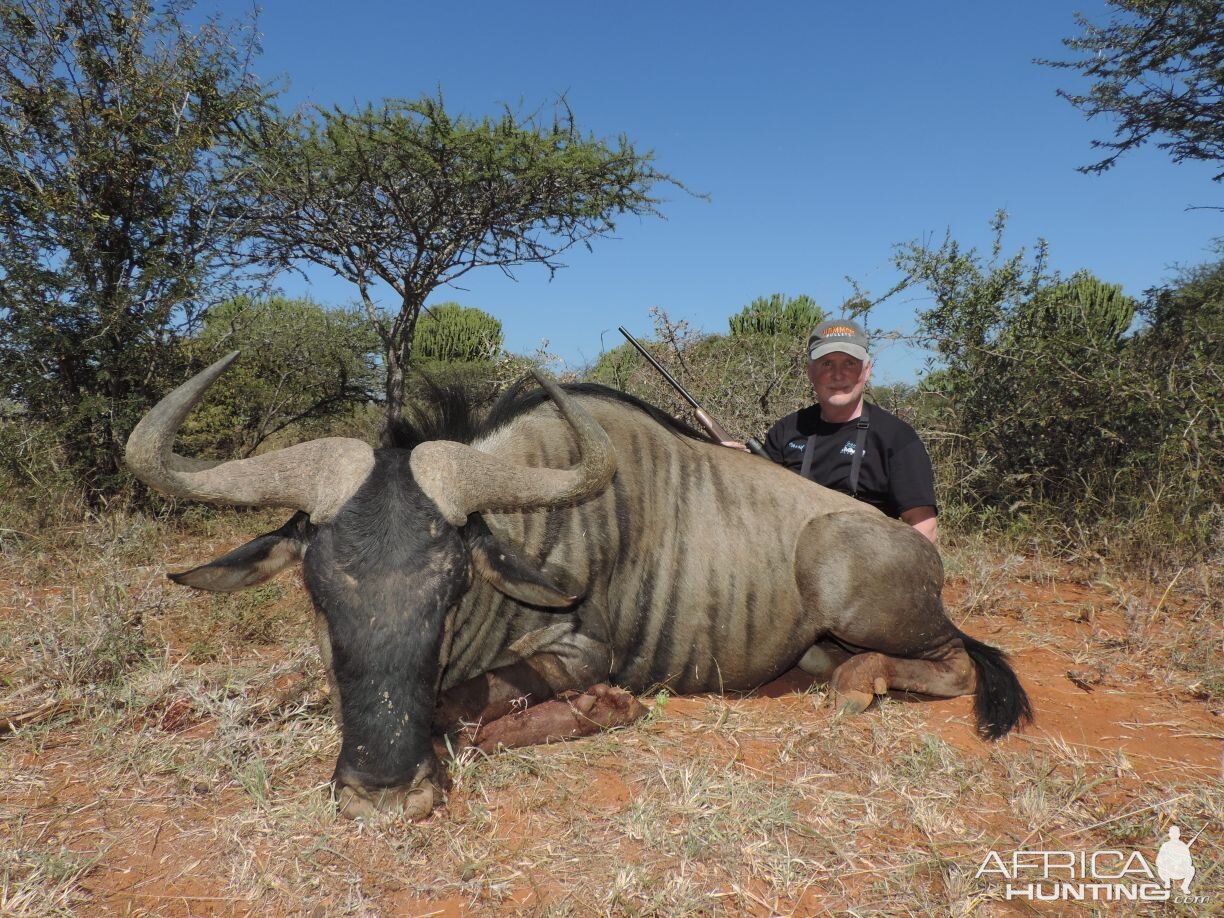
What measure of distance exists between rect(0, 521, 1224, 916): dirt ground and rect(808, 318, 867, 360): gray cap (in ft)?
5.36

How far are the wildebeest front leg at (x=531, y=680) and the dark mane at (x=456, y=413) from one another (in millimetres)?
914

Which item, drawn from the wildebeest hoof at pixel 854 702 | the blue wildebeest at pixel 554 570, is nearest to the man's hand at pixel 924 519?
the blue wildebeest at pixel 554 570

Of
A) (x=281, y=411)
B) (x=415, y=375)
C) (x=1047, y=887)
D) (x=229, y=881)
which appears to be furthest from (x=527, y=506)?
(x=281, y=411)

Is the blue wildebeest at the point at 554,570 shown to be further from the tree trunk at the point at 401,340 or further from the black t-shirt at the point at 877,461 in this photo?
the tree trunk at the point at 401,340

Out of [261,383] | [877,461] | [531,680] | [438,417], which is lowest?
[531,680]

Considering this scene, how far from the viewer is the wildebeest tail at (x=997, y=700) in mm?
2820

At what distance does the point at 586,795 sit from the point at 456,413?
156 cm

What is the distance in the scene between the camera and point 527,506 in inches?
94.4

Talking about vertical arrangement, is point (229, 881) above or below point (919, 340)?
below

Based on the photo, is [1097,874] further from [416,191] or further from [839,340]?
[416,191]

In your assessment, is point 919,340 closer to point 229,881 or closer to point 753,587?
point 753,587

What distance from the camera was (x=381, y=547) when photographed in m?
2.12

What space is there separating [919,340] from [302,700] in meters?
5.74

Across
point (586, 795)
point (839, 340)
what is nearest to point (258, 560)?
point (586, 795)
